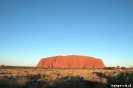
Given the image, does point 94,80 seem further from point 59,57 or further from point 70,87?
point 59,57

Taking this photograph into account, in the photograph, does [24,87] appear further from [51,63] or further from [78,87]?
[51,63]

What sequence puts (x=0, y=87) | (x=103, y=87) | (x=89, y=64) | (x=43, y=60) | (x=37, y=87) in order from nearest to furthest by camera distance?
1. (x=103, y=87)
2. (x=37, y=87)
3. (x=0, y=87)
4. (x=89, y=64)
5. (x=43, y=60)

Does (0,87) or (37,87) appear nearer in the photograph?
(37,87)

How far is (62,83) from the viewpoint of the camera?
A: 1554 centimetres

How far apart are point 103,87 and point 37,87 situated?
5.05 m

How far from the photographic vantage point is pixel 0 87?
16.5 meters

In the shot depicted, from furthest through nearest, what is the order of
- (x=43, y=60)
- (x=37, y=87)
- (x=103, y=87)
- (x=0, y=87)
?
(x=43, y=60) → (x=0, y=87) → (x=37, y=87) → (x=103, y=87)

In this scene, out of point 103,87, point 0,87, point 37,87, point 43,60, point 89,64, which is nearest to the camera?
point 103,87

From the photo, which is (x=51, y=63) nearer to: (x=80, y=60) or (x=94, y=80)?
(x=80, y=60)

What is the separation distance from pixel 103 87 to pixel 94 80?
2.70m

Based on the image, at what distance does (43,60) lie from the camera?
189750 millimetres

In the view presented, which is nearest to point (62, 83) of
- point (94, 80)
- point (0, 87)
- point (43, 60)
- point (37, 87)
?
point (37, 87)

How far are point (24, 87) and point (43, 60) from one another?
574ft

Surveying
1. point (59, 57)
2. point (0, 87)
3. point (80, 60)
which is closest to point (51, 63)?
point (59, 57)
